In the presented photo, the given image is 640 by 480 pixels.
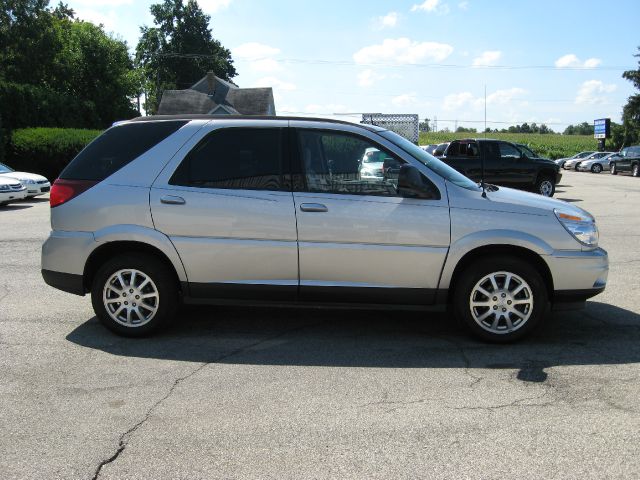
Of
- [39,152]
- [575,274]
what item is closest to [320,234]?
[575,274]

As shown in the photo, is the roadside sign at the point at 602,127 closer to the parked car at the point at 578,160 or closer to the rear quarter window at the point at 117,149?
the parked car at the point at 578,160

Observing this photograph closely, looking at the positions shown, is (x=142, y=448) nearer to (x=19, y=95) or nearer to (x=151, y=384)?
(x=151, y=384)

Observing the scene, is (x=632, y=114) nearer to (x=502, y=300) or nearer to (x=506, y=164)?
(x=506, y=164)

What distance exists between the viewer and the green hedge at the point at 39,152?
2795 centimetres

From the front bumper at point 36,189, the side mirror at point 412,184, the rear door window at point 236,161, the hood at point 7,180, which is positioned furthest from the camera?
the front bumper at point 36,189

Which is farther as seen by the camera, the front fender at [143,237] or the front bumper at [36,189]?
the front bumper at [36,189]

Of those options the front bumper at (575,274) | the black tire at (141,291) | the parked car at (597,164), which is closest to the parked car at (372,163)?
the front bumper at (575,274)

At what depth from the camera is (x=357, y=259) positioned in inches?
198

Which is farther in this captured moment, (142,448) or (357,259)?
(357,259)

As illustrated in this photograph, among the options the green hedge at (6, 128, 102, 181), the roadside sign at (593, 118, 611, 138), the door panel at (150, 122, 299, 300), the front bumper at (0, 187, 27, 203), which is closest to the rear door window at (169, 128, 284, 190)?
the door panel at (150, 122, 299, 300)

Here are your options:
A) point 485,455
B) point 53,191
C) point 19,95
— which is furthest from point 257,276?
point 19,95

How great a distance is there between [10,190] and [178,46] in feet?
215

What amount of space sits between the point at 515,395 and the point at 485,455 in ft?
3.02

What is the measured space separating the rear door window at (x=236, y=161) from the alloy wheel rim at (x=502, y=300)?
1893 millimetres
